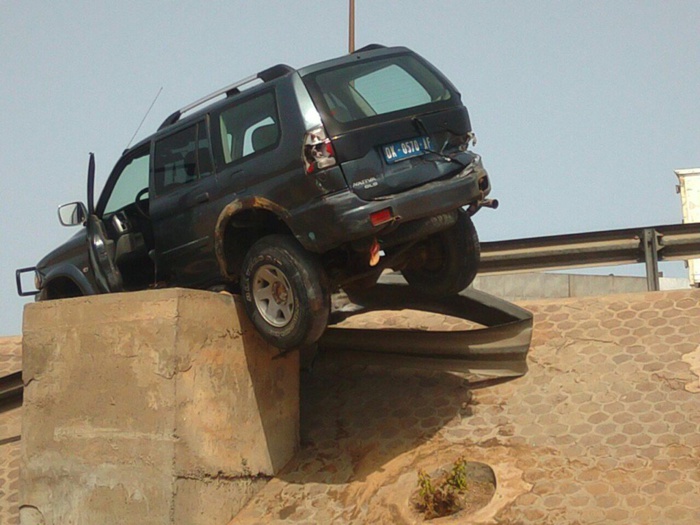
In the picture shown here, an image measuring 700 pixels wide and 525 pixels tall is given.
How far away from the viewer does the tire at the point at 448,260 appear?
9.45 m

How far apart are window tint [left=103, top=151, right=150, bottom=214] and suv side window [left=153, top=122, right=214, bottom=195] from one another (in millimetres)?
252

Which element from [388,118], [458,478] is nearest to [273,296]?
[388,118]

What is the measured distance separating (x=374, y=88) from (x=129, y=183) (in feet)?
9.80

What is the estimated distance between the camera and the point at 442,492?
8195 mm

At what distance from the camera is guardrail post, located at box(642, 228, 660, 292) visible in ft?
37.9

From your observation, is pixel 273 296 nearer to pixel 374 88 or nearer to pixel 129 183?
pixel 374 88

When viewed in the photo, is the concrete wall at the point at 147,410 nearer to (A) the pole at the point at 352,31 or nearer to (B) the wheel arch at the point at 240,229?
(B) the wheel arch at the point at 240,229

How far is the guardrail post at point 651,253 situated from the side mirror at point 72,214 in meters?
5.98

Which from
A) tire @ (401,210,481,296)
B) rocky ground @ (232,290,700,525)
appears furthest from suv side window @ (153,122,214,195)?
rocky ground @ (232,290,700,525)

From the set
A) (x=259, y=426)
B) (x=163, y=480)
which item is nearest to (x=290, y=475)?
(x=259, y=426)

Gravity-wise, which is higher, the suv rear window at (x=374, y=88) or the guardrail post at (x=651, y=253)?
the suv rear window at (x=374, y=88)

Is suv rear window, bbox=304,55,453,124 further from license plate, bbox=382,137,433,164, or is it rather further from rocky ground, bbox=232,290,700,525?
rocky ground, bbox=232,290,700,525

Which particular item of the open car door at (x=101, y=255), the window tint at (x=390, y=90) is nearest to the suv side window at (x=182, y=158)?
the open car door at (x=101, y=255)

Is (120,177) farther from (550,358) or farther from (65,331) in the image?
(550,358)
